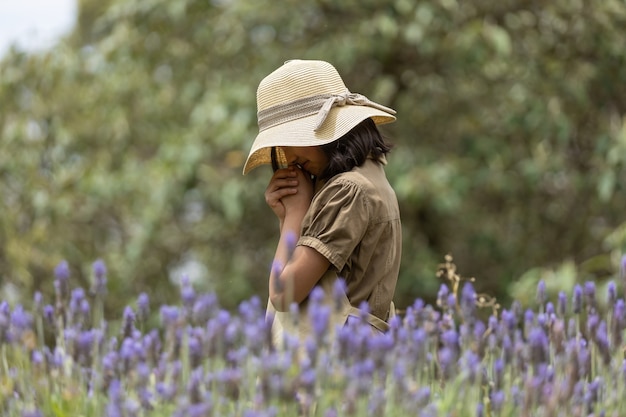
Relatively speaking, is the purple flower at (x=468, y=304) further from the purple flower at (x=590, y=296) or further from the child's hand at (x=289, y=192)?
→ the child's hand at (x=289, y=192)

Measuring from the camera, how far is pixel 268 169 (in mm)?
6855

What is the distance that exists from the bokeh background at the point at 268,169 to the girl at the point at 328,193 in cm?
321

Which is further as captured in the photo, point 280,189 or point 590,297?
point 280,189

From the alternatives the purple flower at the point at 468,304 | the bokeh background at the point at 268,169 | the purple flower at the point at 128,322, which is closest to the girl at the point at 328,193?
the purple flower at the point at 468,304

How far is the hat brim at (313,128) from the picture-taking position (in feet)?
9.32

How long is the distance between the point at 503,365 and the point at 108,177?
4982mm

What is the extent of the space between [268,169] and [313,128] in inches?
158

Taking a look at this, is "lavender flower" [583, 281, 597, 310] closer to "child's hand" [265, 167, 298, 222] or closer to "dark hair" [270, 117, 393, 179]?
"dark hair" [270, 117, 393, 179]

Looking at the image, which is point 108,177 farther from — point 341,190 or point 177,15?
point 341,190

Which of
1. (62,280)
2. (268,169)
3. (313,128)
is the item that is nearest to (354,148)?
(313,128)

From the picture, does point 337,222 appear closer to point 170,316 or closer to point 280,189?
point 280,189

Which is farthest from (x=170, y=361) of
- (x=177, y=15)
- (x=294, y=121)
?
(x=177, y=15)

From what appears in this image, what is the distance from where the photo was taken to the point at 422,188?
6.18 metres

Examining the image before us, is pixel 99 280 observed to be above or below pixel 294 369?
above
